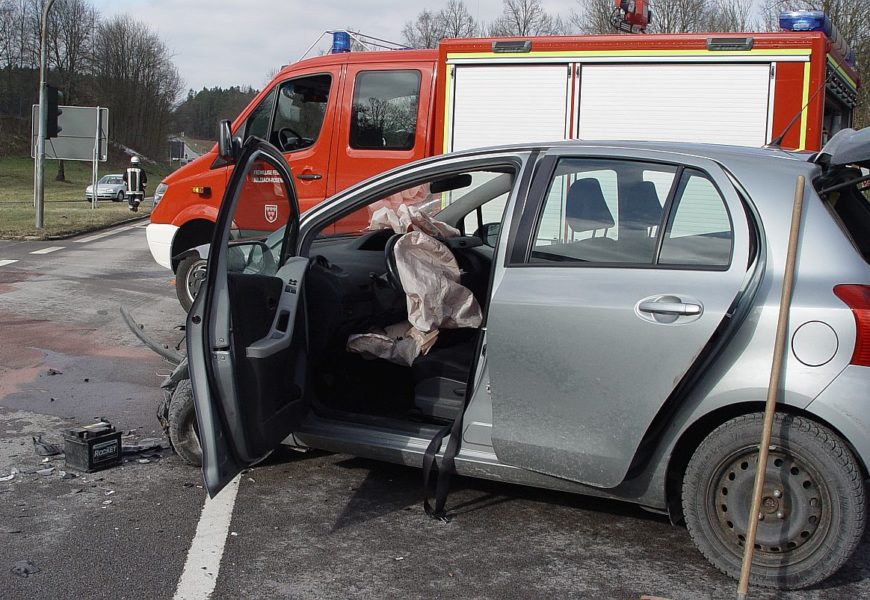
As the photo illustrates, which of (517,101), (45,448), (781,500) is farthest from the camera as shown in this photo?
(517,101)

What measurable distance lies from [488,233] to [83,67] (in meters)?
73.9

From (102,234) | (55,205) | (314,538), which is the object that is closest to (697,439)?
(314,538)

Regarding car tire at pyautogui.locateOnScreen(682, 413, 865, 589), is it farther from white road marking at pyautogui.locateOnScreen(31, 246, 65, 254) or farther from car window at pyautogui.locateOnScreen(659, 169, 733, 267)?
white road marking at pyautogui.locateOnScreen(31, 246, 65, 254)

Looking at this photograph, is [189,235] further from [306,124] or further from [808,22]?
Result: [808,22]

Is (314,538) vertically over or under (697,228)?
under

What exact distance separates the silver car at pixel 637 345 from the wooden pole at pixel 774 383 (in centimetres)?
11

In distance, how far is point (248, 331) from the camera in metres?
4.03

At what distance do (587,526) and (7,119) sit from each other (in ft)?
248

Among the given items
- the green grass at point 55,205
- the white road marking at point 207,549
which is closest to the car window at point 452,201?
the white road marking at point 207,549

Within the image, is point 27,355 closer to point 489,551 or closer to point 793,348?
point 489,551

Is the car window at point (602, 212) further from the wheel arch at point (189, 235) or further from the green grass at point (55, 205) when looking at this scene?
the green grass at point (55, 205)

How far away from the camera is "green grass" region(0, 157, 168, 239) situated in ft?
67.4

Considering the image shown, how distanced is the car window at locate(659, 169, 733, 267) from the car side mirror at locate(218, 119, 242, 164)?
6.00 ft

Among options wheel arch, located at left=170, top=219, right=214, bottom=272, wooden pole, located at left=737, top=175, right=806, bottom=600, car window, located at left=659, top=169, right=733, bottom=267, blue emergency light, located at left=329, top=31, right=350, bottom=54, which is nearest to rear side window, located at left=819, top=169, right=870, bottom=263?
wooden pole, located at left=737, top=175, right=806, bottom=600
